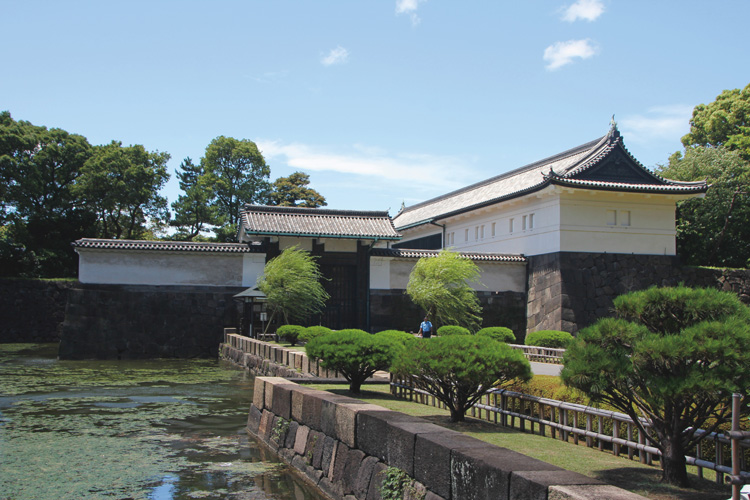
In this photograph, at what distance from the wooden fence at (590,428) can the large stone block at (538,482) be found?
117cm

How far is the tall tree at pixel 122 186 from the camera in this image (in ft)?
135

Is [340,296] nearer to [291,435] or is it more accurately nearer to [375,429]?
[291,435]

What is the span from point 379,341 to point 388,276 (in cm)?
1709

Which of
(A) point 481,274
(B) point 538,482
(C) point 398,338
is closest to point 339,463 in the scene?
(B) point 538,482

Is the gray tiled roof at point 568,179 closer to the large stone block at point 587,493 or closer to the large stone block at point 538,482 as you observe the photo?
the large stone block at point 538,482

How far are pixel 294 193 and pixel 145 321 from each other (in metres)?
27.5

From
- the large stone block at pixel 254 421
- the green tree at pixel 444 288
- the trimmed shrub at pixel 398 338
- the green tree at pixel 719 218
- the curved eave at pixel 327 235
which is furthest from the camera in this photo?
the green tree at pixel 719 218

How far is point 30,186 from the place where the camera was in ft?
128

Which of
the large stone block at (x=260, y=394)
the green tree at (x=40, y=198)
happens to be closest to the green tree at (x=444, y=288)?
the large stone block at (x=260, y=394)

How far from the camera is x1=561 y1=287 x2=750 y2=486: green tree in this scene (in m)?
5.36

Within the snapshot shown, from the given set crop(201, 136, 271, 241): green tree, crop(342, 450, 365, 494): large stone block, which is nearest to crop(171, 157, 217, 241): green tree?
crop(201, 136, 271, 241): green tree

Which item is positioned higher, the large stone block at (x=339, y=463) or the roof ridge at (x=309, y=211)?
the roof ridge at (x=309, y=211)

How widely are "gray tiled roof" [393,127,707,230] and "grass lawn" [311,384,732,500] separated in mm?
18108

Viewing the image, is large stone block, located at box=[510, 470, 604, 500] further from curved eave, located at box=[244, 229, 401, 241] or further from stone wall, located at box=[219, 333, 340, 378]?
curved eave, located at box=[244, 229, 401, 241]
